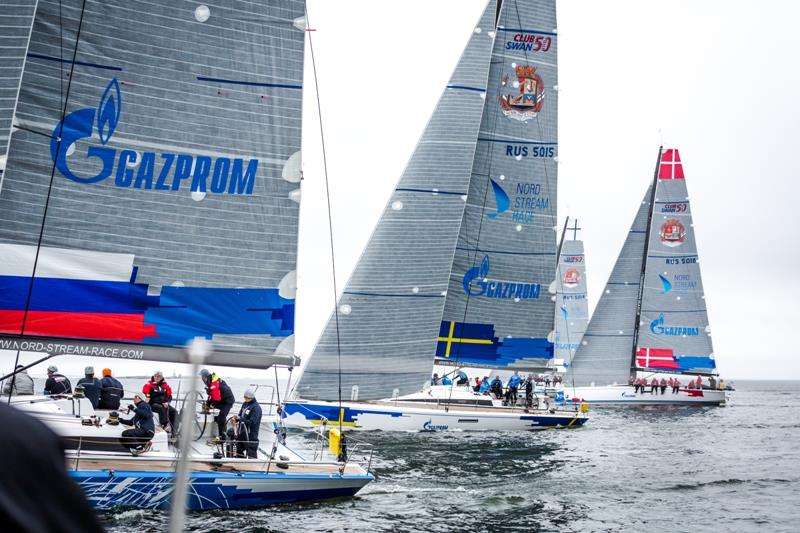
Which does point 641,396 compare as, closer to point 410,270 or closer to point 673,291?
point 673,291

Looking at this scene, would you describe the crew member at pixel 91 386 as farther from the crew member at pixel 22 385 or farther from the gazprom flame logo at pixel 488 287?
the gazprom flame logo at pixel 488 287

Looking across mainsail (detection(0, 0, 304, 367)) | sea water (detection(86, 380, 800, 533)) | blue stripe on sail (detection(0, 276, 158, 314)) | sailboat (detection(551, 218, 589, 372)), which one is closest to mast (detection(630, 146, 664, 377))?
sailboat (detection(551, 218, 589, 372))

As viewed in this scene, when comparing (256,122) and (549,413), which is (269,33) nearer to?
(256,122)

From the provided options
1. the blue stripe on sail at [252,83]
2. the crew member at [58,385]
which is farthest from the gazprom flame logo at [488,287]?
the blue stripe on sail at [252,83]

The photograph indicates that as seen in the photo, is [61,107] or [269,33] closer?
[61,107]

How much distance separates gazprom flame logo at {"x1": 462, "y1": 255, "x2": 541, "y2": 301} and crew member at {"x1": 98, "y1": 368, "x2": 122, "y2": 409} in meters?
17.0

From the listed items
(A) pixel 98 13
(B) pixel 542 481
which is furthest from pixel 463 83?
(A) pixel 98 13

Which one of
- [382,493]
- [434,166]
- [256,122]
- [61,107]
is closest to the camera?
[61,107]

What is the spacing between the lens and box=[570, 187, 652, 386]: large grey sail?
45.5 m

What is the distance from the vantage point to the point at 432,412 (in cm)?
2361

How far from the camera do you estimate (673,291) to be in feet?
151

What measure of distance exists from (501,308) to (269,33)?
19.0 meters

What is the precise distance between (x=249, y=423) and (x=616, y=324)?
119ft

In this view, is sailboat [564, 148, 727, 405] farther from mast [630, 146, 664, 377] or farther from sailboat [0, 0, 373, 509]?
sailboat [0, 0, 373, 509]
